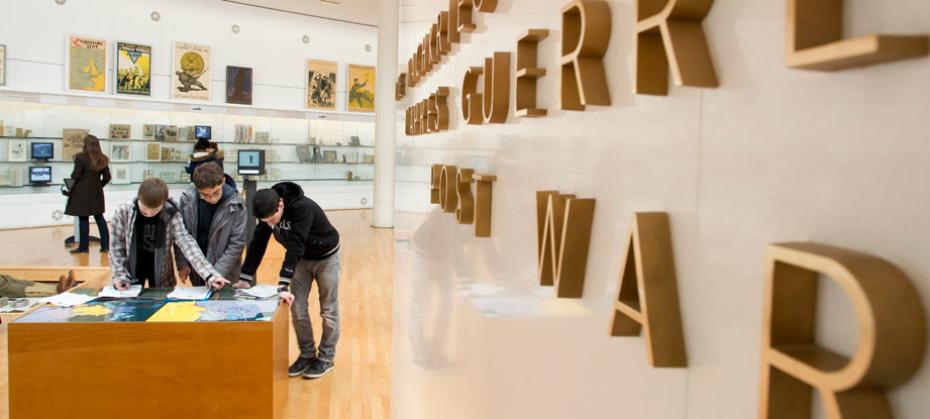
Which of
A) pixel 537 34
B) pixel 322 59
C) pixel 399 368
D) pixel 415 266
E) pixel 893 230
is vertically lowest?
pixel 399 368

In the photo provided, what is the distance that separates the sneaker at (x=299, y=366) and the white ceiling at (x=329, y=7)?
1221 centimetres

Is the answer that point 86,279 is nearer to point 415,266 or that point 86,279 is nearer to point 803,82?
point 415,266

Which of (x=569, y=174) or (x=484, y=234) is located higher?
(x=569, y=174)

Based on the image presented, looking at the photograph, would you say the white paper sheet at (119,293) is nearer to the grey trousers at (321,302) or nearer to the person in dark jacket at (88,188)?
the grey trousers at (321,302)

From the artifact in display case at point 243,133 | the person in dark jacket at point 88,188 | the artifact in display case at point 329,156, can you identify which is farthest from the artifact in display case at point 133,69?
the person in dark jacket at point 88,188

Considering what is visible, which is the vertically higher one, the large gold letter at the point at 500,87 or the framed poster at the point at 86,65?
the framed poster at the point at 86,65

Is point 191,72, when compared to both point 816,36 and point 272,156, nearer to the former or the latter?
point 272,156

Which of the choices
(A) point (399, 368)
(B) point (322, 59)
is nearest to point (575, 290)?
(A) point (399, 368)

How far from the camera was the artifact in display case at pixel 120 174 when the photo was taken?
1645 centimetres

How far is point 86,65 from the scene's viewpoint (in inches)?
611

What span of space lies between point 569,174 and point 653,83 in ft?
1.46

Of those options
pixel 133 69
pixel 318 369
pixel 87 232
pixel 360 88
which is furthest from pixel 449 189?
pixel 360 88

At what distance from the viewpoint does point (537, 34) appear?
1.58 m

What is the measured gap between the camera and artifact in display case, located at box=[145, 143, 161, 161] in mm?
16922
